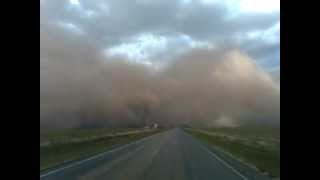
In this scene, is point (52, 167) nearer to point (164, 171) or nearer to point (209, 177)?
point (164, 171)
